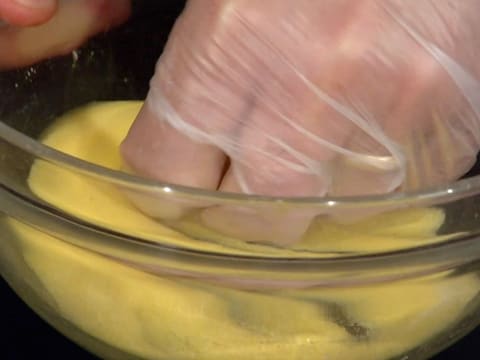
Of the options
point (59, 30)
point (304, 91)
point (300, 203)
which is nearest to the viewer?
point (300, 203)

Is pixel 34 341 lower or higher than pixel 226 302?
lower

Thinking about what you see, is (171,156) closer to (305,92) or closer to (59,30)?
(305,92)

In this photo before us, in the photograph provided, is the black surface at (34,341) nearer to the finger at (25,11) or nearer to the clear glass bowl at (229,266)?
the clear glass bowl at (229,266)

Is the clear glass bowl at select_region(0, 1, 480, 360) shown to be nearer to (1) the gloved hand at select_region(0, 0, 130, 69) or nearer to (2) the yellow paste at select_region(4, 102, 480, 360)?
(2) the yellow paste at select_region(4, 102, 480, 360)

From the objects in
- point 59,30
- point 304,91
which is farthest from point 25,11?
point 304,91

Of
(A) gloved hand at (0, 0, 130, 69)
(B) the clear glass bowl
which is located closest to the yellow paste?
(B) the clear glass bowl

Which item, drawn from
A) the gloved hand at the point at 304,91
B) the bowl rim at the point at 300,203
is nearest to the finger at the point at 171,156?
the gloved hand at the point at 304,91

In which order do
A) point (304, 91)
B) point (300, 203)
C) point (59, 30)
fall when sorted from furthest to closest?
point (59, 30) → point (304, 91) → point (300, 203)

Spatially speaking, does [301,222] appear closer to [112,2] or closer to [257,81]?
[257,81]
